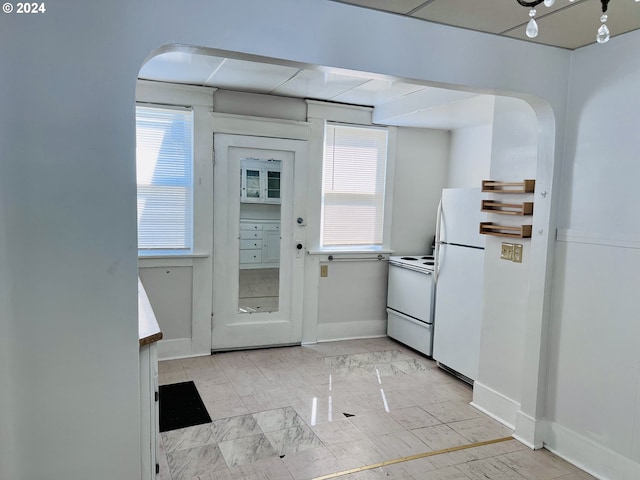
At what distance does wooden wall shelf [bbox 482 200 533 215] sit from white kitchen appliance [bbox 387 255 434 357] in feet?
3.66

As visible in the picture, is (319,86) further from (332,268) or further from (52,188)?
(52,188)

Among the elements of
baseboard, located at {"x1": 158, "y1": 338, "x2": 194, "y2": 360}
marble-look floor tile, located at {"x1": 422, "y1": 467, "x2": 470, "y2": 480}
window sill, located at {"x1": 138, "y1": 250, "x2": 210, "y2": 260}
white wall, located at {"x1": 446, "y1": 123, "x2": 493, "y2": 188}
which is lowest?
marble-look floor tile, located at {"x1": 422, "y1": 467, "x2": 470, "y2": 480}

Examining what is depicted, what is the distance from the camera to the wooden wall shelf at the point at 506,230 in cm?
294

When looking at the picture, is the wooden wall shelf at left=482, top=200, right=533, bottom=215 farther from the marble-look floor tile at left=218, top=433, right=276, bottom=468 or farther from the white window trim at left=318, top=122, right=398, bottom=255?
the marble-look floor tile at left=218, top=433, right=276, bottom=468

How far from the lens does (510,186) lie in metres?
3.07

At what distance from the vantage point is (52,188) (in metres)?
1.64

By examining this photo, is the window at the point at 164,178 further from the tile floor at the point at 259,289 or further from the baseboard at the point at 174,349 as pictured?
the baseboard at the point at 174,349

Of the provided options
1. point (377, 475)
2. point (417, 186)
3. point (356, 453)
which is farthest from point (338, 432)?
point (417, 186)

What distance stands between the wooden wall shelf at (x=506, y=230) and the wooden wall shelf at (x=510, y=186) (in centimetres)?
24

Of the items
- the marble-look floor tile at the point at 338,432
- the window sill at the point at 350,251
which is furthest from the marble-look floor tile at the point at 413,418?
the window sill at the point at 350,251

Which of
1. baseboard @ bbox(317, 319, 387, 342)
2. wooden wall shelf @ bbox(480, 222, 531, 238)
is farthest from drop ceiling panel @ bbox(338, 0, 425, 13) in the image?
baseboard @ bbox(317, 319, 387, 342)

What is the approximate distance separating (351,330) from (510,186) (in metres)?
2.47

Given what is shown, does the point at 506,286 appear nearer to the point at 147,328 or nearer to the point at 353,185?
the point at 353,185

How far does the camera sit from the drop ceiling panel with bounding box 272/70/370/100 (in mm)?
3531
